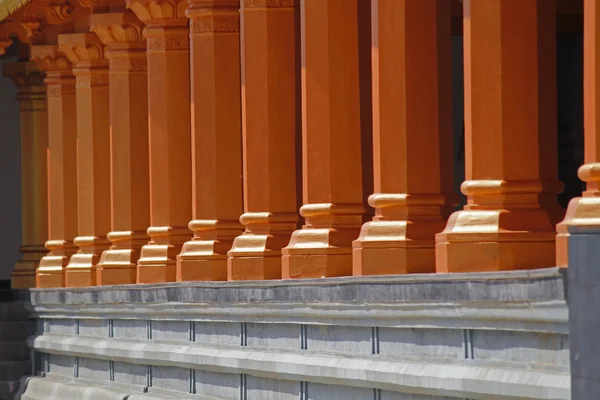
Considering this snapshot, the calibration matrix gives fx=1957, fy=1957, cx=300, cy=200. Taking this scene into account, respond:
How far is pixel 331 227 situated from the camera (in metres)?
17.8

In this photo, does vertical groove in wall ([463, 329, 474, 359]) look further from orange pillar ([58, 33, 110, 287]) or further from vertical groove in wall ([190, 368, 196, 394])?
orange pillar ([58, 33, 110, 287])

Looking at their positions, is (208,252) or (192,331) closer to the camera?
(192,331)

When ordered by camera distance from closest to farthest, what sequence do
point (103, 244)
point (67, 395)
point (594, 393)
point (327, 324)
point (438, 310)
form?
point (594, 393) → point (438, 310) → point (327, 324) → point (67, 395) → point (103, 244)

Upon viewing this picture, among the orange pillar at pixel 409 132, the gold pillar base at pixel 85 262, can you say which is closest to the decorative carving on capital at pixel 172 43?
the gold pillar base at pixel 85 262

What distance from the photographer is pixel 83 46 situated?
2917 cm

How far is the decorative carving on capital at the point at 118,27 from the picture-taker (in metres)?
26.6

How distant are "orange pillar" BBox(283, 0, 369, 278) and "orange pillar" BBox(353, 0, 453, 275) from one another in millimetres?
1636

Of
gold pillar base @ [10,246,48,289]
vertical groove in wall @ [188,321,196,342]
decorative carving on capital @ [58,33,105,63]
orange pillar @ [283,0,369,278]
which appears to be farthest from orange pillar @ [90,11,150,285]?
orange pillar @ [283,0,369,278]

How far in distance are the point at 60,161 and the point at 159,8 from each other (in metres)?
7.96

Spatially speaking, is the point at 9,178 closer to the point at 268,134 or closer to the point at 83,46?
the point at 83,46

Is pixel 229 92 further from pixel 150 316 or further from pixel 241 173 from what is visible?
pixel 150 316

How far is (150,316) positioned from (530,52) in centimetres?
1000

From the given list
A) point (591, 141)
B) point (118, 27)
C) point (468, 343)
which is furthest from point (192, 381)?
point (591, 141)

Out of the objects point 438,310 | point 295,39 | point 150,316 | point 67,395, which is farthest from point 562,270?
point 67,395
